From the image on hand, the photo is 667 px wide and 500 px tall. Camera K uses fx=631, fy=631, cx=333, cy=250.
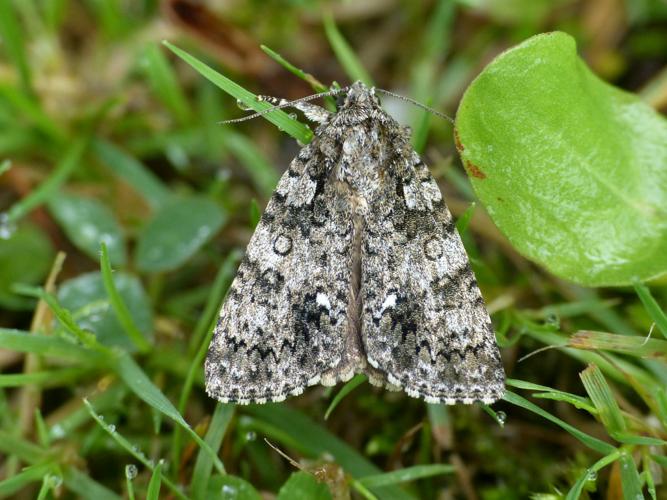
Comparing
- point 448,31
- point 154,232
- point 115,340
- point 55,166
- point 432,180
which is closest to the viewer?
point 432,180

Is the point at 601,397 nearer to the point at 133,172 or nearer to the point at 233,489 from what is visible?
the point at 233,489

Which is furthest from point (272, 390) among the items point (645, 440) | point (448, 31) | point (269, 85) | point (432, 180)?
point (448, 31)

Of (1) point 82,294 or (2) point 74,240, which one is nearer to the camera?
(1) point 82,294

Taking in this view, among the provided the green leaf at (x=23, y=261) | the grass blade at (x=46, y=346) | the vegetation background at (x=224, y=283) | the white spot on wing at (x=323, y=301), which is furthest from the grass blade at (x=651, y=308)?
the green leaf at (x=23, y=261)

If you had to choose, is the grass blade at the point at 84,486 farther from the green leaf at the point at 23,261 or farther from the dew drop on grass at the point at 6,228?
the dew drop on grass at the point at 6,228

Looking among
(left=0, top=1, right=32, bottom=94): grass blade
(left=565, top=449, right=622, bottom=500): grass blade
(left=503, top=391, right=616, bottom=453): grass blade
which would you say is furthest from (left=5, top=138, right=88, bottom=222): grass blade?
(left=565, top=449, right=622, bottom=500): grass blade

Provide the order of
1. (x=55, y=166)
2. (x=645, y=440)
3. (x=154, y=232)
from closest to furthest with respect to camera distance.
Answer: (x=645, y=440) → (x=154, y=232) → (x=55, y=166)

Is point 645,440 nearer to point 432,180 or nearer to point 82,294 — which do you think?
point 432,180

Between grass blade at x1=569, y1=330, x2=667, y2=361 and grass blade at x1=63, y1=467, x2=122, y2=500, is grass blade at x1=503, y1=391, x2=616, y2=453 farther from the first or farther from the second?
grass blade at x1=63, y1=467, x2=122, y2=500
